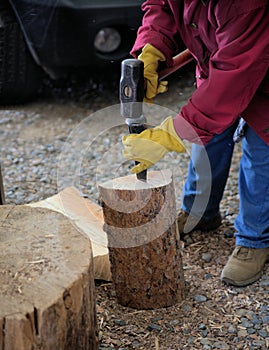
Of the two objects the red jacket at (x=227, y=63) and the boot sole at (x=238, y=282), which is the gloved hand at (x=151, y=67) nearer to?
the red jacket at (x=227, y=63)

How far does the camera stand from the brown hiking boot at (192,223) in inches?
116

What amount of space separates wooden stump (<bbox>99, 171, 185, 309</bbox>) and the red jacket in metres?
0.27

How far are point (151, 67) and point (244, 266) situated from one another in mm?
910

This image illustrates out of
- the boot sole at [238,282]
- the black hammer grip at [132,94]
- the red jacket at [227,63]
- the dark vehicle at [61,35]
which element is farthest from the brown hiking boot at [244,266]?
the dark vehicle at [61,35]

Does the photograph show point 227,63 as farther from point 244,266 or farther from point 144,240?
point 244,266

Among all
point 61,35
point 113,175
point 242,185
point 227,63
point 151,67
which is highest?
point 227,63

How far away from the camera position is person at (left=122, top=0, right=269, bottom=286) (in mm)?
2033

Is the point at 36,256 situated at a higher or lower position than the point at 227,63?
lower

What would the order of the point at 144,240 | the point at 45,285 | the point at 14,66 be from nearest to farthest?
the point at 45,285 < the point at 144,240 < the point at 14,66

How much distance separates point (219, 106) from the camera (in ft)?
6.85

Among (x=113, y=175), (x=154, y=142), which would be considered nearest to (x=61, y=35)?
(x=113, y=175)

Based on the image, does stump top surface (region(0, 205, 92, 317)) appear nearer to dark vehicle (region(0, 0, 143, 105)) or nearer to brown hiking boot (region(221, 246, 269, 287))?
brown hiking boot (region(221, 246, 269, 287))

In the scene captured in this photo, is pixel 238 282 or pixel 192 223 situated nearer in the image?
pixel 238 282

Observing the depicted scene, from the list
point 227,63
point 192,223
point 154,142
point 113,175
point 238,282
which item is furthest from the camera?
point 113,175
